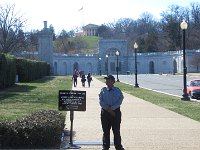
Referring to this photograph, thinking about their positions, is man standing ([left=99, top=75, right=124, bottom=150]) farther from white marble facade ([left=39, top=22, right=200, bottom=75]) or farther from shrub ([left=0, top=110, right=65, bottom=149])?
white marble facade ([left=39, top=22, right=200, bottom=75])

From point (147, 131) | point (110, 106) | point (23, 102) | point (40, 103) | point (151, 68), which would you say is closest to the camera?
point (110, 106)

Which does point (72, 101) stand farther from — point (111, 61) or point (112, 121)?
point (111, 61)

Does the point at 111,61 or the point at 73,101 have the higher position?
the point at 111,61

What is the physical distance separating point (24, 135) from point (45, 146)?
610 mm

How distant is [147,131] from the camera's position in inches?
548

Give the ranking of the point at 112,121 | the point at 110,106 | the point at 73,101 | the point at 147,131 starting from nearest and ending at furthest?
the point at 110,106, the point at 112,121, the point at 73,101, the point at 147,131

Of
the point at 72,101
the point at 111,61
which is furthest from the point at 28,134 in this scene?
the point at 111,61

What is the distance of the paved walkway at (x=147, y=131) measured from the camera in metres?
11.5

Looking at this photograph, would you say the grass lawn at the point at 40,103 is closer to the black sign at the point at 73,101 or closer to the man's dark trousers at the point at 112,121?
the black sign at the point at 73,101

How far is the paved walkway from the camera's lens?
37.6 ft

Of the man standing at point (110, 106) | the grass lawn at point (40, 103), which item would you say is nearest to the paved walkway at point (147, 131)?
the man standing at point (110, 106)

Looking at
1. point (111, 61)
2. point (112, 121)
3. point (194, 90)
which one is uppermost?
point (111, 61)

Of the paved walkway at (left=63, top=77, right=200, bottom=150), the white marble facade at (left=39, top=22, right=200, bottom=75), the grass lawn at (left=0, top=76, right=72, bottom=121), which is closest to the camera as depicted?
the paved walkway at (left=63, top=77, right=200, bottom=150)

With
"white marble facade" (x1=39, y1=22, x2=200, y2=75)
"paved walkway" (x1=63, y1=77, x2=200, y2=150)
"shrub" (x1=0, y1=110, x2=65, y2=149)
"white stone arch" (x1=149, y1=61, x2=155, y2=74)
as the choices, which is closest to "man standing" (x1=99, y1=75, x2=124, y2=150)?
"paved walkway" (x1=63, y1=77, x2=200, y2=150)
